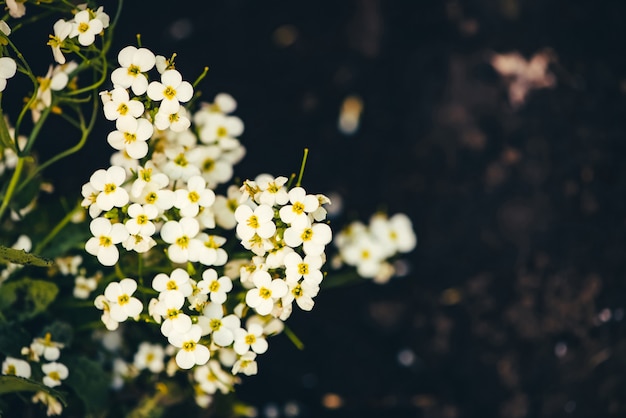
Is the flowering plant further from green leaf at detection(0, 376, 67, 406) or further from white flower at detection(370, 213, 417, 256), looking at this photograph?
white flower at detection(370, 213, 417, 256)

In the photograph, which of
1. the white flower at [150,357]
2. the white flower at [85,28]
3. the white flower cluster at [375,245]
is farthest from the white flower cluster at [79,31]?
the white flower cluster at [375,245]

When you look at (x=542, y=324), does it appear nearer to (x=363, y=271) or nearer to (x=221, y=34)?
(x=363, y=271)

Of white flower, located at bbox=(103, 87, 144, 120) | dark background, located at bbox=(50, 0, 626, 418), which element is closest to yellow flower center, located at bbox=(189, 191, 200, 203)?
white flower, located at bbox=(103, 87, 144, 120)

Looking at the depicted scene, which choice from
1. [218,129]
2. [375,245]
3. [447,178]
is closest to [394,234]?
[375,245]

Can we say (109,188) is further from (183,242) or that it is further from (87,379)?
(87,379)

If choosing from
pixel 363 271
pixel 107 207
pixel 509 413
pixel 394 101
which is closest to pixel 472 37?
pixel 394 101

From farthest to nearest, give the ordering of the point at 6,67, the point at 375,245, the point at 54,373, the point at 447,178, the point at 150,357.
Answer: the point at 447,178 < the point at 375,245 < the point at 150,357 < the point at 54,373 < the point at 6,67

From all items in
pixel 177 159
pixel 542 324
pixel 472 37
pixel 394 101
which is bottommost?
pixel 177 159
